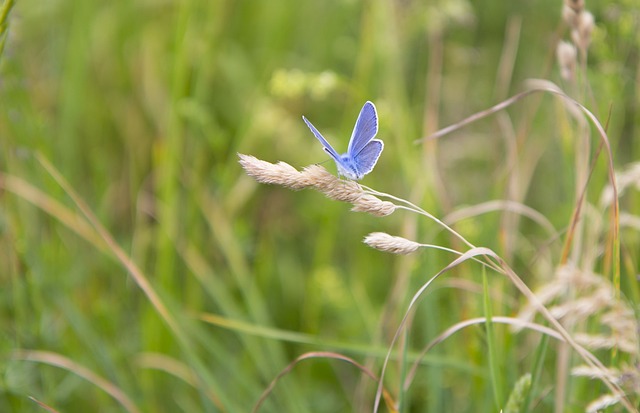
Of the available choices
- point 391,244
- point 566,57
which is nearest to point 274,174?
point 391,244

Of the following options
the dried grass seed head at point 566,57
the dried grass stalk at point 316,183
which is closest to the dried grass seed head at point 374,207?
the dried grass stalk at point 316,183

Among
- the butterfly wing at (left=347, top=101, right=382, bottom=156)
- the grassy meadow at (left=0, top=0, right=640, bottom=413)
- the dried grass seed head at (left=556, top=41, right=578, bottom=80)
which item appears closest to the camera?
the butterfly wing at (left=347, top=101, right=382, bottom=156)

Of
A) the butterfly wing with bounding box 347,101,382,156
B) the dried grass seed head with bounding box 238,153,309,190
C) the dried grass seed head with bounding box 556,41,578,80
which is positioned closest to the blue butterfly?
the butterfly wing with bounding box 347,101,382,156

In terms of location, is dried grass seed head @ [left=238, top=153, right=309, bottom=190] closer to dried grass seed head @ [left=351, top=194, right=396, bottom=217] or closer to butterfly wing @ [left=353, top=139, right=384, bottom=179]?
dried grass seed head @ [left=351, top=194, right=396, bottom=217]

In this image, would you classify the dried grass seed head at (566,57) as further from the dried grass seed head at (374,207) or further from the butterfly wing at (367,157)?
the dried grass seed head at (374,207)

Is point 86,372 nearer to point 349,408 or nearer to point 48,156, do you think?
point 48,156

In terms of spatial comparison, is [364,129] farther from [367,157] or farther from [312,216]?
[312,216]

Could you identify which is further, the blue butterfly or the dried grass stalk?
the blue butterfly
